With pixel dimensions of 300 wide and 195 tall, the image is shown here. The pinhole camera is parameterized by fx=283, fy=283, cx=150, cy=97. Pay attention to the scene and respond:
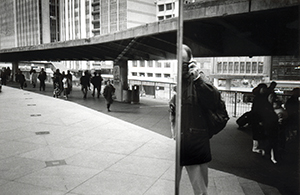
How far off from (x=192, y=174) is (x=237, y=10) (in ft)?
10.1

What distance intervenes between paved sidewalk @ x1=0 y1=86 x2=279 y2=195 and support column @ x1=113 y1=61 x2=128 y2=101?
7.40 m

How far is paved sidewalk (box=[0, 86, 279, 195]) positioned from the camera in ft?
15.3

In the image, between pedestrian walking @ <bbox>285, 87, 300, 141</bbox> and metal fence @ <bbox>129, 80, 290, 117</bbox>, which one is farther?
metal fence @ <bbox>129, 80, 290, 117</bbox>

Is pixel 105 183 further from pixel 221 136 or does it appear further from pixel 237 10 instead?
pixel 221 136

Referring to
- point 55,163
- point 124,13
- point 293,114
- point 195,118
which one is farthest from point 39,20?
point 195,118

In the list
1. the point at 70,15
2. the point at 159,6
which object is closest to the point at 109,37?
the point at 159,6

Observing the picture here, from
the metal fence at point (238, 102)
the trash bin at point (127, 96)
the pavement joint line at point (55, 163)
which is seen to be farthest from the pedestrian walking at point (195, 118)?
the trash bin at point (127, 96)

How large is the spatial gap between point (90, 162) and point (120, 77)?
38.4 feet

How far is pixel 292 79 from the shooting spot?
438 centimetres

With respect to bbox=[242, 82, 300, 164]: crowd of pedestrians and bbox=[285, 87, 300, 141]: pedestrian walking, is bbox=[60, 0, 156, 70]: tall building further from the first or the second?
bbox=[285, 87, 300, 141]: pedestrian walking

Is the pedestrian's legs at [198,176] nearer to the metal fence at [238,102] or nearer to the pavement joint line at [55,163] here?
the pavement joint line at [55,163]

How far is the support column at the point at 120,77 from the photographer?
17344 mm

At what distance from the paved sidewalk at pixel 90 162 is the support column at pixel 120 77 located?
7.40 meters

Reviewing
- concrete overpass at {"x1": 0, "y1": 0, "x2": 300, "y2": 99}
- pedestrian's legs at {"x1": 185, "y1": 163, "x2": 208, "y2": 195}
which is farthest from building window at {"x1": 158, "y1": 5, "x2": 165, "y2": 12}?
pedestrian's legs at {"x1": 185, "y1": 163, "x2": 208, "y2": 195}
